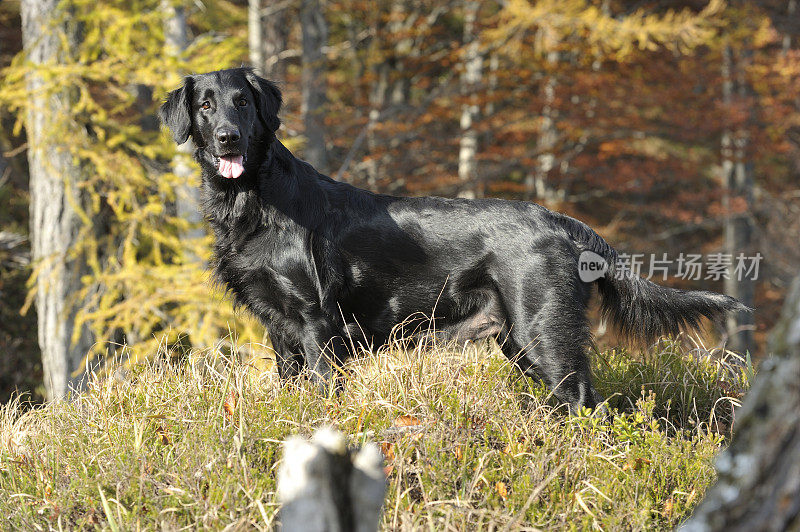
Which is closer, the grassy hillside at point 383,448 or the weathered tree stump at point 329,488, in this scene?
the weathered tree stump at point 329,488

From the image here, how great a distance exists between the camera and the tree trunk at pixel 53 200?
7219 millimetres

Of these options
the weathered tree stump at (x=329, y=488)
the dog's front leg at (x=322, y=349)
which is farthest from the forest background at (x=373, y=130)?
the weathered tree stump at (x=329, y=488)

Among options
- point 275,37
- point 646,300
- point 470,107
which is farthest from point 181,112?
point 470,107

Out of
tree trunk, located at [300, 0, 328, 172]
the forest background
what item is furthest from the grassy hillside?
tree trunk, located at [300, 0, 328, 172]

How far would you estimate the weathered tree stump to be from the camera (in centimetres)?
147

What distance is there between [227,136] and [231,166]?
15 cm

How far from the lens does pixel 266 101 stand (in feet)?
11.5

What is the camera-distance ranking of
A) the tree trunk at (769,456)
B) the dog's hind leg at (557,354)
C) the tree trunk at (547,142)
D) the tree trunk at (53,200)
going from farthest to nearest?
the tree trunk at (547,142) → the tree trunk at (53,200) → the dog's hind leg at (557,354) → the tree trunk at (769,456)

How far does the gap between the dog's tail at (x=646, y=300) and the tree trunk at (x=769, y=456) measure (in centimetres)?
195

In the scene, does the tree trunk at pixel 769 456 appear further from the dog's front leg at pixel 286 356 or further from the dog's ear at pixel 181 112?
the dog's ear at pixel 181 112

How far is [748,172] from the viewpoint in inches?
527

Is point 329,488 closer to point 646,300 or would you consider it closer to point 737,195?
point 646,300

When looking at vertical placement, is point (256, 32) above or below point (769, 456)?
above

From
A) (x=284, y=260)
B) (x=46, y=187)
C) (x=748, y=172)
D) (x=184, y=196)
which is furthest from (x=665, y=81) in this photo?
(x=284, y=260)
